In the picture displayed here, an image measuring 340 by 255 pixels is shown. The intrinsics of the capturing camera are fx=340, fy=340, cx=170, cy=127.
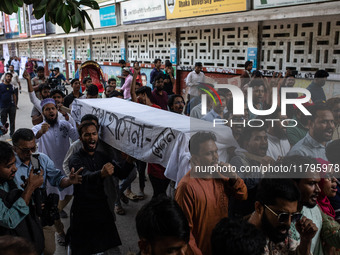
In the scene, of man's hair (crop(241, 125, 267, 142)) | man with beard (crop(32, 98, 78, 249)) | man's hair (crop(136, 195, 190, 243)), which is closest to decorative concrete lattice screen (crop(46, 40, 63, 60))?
man with beard (crop(32, 98, 78, 249))

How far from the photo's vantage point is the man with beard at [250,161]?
9.66 feet

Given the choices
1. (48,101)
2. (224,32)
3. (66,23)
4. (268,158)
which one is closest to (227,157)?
(268,158)

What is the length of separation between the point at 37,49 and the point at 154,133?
24153 millimetres

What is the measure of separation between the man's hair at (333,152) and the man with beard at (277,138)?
1.50 feet

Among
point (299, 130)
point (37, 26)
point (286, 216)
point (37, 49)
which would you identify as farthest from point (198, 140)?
point (37, 49)

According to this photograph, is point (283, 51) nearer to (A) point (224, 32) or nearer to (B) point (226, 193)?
(A) point (224, 32)

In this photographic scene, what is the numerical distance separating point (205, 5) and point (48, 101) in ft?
21.6

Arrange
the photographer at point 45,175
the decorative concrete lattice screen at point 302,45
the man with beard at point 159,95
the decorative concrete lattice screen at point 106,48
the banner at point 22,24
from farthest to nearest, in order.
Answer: the banner at point 22,24
the decorative concrete lattice screen at point 106,48
the decorative concrete lattice screen at point 302,45
the man with beard at point 159,95
the photographer at point 45,175

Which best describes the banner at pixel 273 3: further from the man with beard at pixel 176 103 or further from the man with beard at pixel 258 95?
the man with beard at pixel 176 103

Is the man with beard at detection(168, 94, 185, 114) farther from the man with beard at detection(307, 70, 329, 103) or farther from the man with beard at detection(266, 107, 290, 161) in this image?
the man with beard at detection(307, 70, 329, 103)

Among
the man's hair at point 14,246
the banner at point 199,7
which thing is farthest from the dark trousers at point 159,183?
the banner at point 199,7

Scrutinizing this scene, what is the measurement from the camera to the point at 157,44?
12.7 metres

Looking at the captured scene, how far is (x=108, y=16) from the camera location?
14617 mm

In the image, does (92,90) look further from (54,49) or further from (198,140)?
(54,49)
